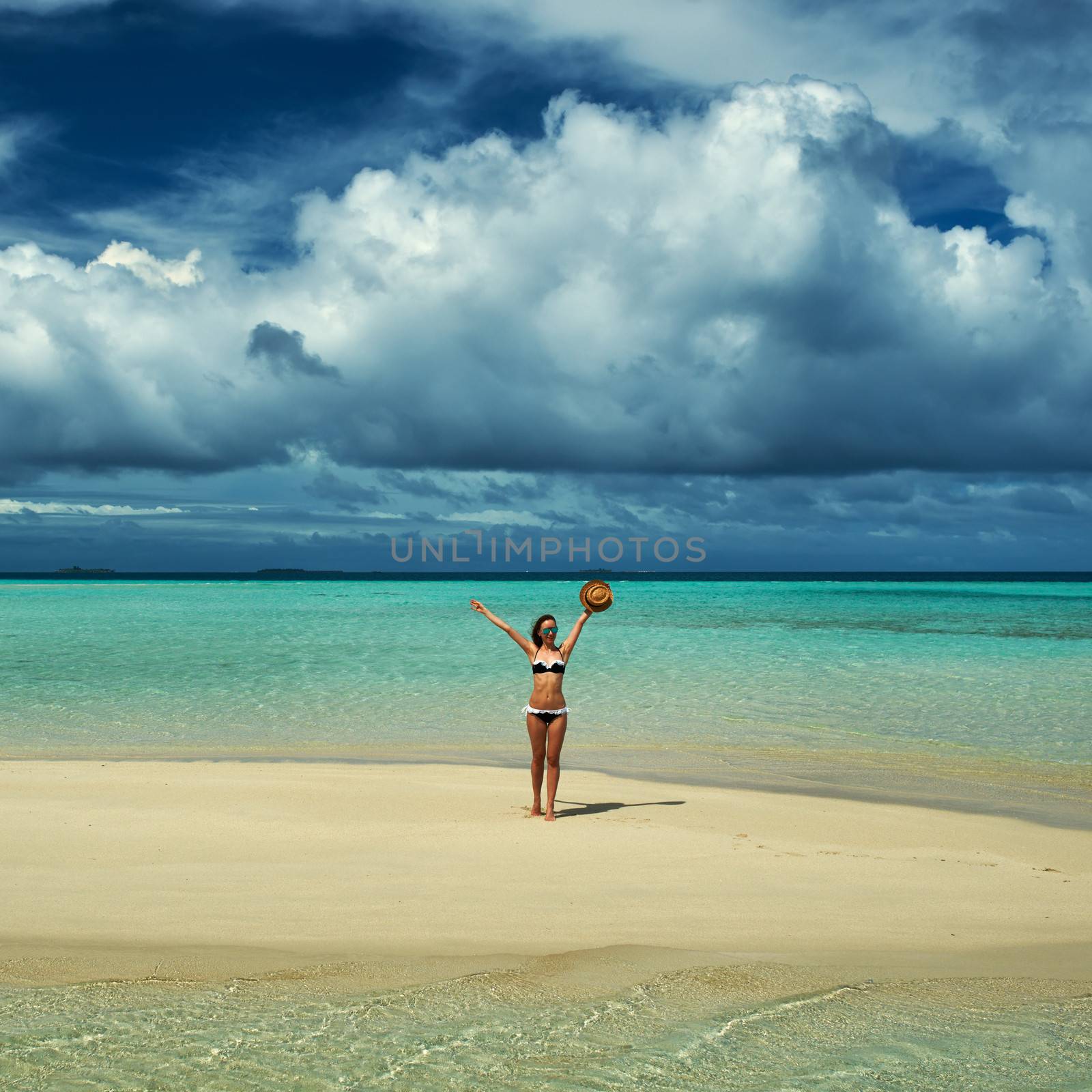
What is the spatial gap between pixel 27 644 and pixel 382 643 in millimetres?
11710

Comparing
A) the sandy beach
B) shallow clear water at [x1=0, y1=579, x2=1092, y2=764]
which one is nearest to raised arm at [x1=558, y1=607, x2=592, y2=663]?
the sandy beach

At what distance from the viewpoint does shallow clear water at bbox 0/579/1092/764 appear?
16188mm

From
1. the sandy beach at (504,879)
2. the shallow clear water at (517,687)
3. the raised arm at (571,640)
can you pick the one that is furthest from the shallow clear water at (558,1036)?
the shallow clear water at (517,687)

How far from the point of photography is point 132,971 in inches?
225

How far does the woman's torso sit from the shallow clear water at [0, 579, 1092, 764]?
20.6ft

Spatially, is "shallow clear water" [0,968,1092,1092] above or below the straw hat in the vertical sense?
below

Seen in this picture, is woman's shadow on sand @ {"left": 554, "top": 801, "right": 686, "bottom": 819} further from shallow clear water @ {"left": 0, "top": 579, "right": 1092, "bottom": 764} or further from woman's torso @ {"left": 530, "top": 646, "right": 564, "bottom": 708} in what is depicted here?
shallow clear water @ {"left": 0, "top": 579, "right": 1092, "bottom": 764}

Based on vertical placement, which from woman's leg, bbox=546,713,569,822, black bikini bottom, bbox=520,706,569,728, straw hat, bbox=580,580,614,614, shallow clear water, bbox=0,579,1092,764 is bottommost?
shallow clear water, bbox=0,579,1092,764

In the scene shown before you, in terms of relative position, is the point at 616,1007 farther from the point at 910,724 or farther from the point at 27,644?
the point at 27,644

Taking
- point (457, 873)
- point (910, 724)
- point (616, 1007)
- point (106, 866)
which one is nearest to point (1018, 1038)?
point (616, 1007)

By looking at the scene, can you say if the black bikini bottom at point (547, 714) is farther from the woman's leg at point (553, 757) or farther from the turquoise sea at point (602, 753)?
the turquoise sea at point (602, 753)

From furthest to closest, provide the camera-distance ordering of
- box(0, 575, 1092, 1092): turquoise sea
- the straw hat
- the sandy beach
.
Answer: the straw hat
the sandy beach
box(0, 575, 1092, 1092): turquoise sea

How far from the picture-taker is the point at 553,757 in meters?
9.66

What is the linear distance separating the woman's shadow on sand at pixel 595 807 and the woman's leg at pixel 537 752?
10.2 inches
